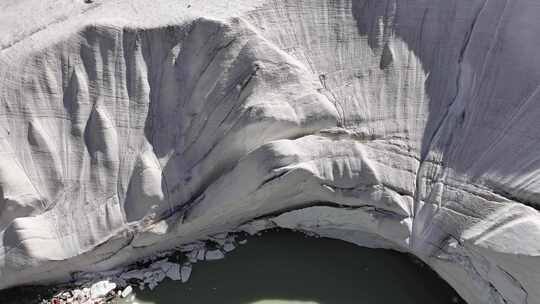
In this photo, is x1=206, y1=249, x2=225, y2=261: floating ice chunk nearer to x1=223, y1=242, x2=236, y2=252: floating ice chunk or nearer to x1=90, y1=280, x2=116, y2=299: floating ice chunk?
x1=223, y1=242, x2=236, y2=252: floating ice chunk

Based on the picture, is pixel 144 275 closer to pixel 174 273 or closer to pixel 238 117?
pixel 174 273

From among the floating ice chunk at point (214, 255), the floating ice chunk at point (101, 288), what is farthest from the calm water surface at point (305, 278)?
the floating ice chunk at point (101, 288)

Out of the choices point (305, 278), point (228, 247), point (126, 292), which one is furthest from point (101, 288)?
point (305, 278)

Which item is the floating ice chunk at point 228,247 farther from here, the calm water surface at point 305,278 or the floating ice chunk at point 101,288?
the floating ice chunk at point 101,288

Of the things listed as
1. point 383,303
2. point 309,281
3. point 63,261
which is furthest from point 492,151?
point 63,261

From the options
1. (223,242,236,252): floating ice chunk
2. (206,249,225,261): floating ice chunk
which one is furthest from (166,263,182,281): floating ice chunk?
(223,242,236,252): floating ice chunk
